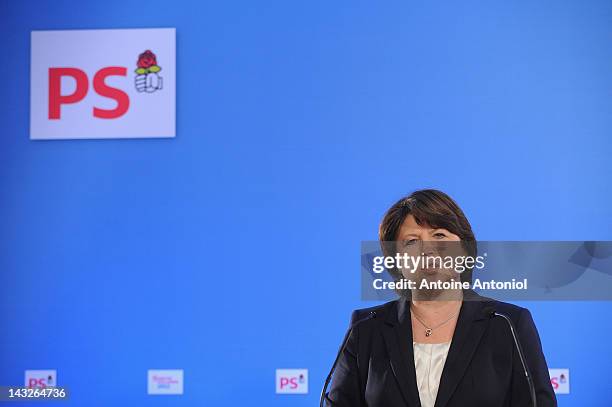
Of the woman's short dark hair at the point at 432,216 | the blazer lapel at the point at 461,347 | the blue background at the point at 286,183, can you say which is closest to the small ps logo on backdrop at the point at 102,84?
the blue background at the point at 286,183

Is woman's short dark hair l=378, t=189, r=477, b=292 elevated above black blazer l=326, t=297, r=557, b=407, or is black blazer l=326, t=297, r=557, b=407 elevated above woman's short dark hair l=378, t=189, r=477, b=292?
woman's short dark hair l=378, t=189, r=477, b=292

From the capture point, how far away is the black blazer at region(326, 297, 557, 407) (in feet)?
6.28

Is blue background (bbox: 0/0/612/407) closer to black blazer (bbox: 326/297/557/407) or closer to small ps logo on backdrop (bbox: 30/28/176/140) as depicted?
small ps logo on backdrop (bbox: 30/28/176/140)

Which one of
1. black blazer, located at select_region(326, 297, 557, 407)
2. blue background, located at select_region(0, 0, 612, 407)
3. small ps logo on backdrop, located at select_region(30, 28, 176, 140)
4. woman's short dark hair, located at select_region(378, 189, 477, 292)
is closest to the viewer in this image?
black blazer, located at select_region(326, 297, 557, 407)

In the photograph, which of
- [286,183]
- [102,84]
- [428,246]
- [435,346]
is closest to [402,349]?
[435,346]

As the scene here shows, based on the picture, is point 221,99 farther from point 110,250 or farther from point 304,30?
point 110,250

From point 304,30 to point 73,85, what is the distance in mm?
1201

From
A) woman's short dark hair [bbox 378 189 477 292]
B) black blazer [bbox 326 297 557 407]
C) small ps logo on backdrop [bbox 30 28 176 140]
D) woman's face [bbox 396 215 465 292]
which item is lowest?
black blazer [bbox 326 297 557 407]

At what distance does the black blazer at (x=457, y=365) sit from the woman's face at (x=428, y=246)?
13 cm

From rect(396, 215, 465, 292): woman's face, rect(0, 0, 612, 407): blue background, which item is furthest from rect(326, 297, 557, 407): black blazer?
rect(0, 0, 612, 407): blue background

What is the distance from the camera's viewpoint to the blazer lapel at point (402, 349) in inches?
76.7

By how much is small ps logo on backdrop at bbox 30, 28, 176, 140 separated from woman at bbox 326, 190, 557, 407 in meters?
2.16

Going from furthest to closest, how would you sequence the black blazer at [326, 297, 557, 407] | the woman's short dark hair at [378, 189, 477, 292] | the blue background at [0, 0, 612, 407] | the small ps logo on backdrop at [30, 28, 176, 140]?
the small ps logo on backdrop at [30, 28, 176, 140] < the blue background at [0, 0, 612, 407] < the woman's short dark hair at [378, 189, 477, 292] < the black blazer at [326, 297, 557, 407]

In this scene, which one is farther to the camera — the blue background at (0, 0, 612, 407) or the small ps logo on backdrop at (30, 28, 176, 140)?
the small ps logo on backdrop at (30, 28, 176, 140)
